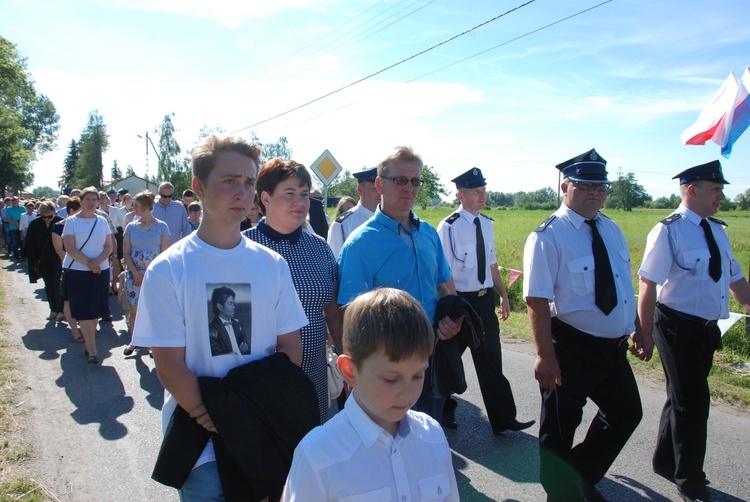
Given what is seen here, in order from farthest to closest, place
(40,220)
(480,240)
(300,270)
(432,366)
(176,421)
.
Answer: (40,220) < (480,240) < (432,366) < (300,270) < (176,421)

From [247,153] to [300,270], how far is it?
0.78m

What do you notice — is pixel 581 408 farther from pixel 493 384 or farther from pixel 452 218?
pixel 452 218

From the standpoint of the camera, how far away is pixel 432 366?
9.82 ft

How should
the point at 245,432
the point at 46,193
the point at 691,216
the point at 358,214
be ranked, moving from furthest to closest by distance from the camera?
the point at 46,193
the point at 358,214
the point at 691,216
the point at 245,432

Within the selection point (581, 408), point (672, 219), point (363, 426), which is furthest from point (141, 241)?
point (363, 426)

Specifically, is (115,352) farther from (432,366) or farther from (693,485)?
(693,485)

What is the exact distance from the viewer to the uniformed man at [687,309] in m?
3.49

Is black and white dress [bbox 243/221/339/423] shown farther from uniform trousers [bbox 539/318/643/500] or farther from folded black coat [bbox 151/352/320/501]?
uniform trousers [bbox 539/318/643/500]

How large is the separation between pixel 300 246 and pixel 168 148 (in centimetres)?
6038

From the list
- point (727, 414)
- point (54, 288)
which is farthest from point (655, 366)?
point (54, 288)

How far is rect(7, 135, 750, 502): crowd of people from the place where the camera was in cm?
156

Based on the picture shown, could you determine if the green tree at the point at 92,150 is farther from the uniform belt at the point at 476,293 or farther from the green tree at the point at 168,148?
the uniform belt at the point at 476,293

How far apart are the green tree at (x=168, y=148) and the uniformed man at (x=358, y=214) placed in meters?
56.4

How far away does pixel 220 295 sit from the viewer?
6.51 feet
